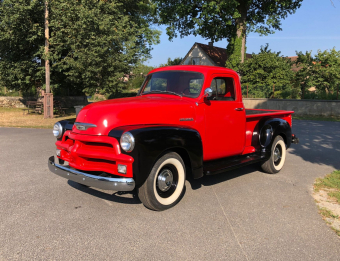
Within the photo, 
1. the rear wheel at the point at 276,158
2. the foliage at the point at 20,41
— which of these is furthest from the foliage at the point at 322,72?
the foliage at the point at 20,41

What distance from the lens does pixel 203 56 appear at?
39938mm

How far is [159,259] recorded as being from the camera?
9.71 ft

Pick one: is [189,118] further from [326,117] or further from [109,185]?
[326,117]

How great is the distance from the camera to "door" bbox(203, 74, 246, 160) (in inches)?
194

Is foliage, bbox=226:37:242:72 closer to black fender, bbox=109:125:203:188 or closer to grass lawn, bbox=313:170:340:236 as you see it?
grass lawn, bbox=313:170:340:236

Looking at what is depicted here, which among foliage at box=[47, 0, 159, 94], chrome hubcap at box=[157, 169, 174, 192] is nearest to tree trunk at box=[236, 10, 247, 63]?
foliage at box=[47, 0, 159, 94]

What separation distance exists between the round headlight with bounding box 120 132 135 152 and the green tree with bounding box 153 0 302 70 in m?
22.6

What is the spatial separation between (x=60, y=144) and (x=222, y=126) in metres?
2.58

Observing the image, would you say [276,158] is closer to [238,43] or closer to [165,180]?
[165,180]

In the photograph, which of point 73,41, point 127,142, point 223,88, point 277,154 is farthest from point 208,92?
point 73,41

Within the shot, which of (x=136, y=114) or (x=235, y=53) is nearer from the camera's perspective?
(x=136, y=114)

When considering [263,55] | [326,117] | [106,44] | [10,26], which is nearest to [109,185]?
[106,44]

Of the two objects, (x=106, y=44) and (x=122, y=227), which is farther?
(x=106, y=44)

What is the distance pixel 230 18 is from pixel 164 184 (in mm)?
23203
